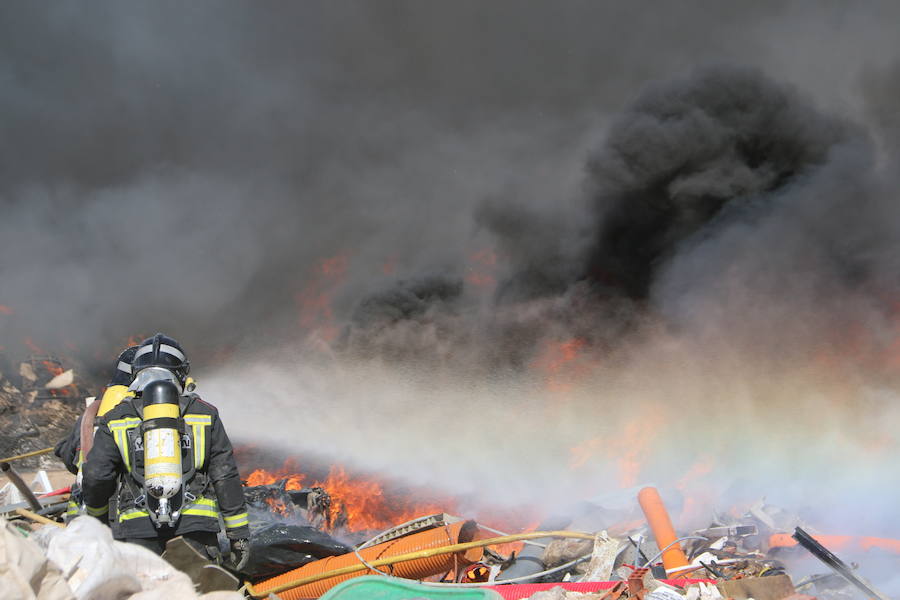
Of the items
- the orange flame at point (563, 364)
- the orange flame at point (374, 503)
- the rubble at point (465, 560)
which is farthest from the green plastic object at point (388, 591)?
the orange flame at point (563, 364)

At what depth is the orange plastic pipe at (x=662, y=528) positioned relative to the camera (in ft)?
14.6

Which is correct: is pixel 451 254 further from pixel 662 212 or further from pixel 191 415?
pixel 191 415

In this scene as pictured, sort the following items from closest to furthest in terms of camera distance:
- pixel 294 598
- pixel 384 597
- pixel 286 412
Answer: pixel 384 597 < pixel 294 598 < pixel 286 412

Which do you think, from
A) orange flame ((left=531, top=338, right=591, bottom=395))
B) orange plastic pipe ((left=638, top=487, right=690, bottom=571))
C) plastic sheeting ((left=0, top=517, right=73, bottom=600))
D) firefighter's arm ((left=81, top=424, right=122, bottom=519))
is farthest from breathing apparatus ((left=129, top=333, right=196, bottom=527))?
orange flame ((left=531, top=338, right=591, bottom=395))

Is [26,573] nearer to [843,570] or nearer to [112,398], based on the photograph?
[112,398]

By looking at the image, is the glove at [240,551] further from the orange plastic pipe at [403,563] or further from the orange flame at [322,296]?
the orange flame at [322,296]

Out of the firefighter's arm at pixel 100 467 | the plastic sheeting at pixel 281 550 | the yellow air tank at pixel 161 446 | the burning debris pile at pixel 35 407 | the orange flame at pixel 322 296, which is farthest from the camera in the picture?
the orange flame at pixel 322 296

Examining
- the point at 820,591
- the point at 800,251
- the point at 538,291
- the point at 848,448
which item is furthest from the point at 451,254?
the point at 820,591

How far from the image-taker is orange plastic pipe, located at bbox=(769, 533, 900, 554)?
4727mm

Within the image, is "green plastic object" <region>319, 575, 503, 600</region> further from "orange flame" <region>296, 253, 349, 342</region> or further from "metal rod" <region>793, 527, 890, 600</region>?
"orange flame" <region>296, 253, 349, 342</region>

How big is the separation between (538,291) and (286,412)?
5360 millimetres

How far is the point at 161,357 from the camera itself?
3.92 meters

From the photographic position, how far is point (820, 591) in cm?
362

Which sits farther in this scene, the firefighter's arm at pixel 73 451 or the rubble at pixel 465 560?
the firefighter's arm at pixel 73 451
